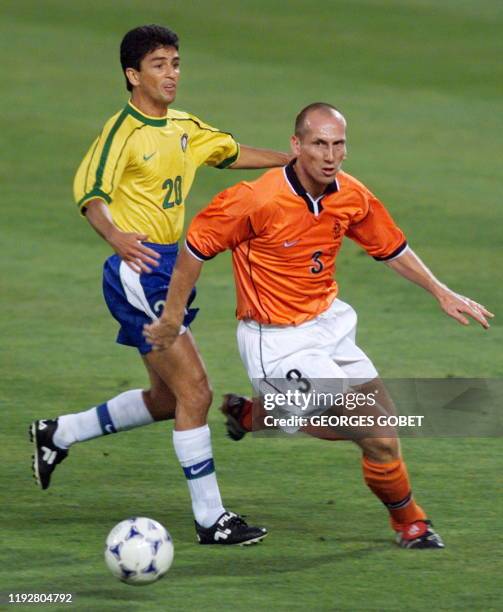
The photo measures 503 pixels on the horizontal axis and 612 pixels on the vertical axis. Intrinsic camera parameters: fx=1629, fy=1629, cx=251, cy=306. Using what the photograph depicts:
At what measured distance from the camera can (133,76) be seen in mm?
8250

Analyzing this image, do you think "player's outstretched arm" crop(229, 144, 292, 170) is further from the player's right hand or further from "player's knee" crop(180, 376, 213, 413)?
"player's knee" crop(180, 376, 213, 413)

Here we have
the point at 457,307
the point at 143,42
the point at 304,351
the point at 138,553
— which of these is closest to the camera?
the point at 138,553

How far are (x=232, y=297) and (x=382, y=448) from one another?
589 cm

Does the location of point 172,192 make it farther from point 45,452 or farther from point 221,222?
point 45,452

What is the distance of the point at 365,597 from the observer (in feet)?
23.0

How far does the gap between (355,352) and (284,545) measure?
100 centimetres

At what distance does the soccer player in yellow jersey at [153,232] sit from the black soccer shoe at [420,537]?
70 cm

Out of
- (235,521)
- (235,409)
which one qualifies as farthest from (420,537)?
(235,409)

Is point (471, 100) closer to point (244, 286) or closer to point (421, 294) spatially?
point (421, 294)

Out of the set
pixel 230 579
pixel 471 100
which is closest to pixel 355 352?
pixel 230 579

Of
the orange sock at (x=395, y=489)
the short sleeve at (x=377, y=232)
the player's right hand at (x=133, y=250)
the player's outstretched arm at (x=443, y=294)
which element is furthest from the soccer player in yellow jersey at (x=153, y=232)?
the player's outstretched arm at (x=443, y=294)

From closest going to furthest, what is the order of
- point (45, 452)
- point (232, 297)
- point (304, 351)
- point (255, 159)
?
point (304, 351) → point (45, 452) → point (255, 159) → point (232, 297)

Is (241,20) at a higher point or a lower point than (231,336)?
higher

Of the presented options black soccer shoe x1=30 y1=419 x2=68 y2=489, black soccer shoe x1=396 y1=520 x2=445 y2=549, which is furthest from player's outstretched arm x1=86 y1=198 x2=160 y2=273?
black soccer shoe x1=396 y1=520 x2=445 y2=549
